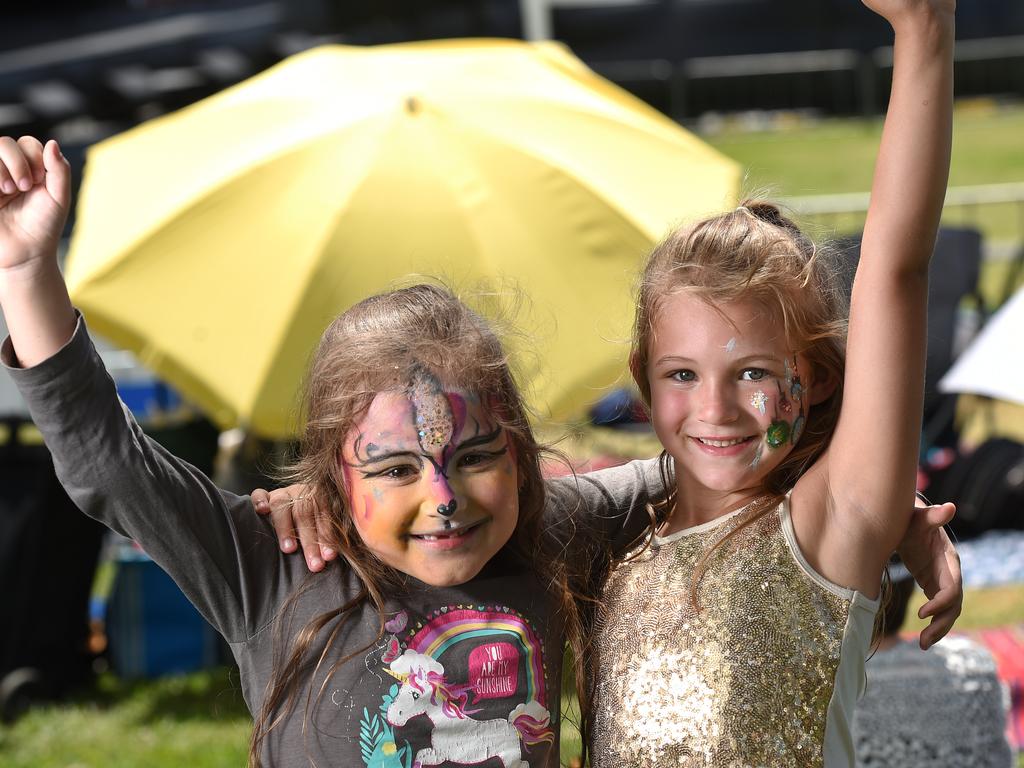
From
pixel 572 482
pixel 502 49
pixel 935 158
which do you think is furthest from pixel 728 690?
pixel 502 49

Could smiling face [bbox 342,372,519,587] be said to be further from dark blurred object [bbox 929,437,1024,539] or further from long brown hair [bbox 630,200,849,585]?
dark blurred object [bbox 929,437,1024,539]

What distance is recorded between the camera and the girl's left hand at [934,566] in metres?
1.94

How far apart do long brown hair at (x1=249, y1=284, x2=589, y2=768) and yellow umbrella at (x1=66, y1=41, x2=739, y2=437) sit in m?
1.70

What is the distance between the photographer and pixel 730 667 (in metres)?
1.85

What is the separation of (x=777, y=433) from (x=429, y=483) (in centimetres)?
50

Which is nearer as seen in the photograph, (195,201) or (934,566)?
(934,566)

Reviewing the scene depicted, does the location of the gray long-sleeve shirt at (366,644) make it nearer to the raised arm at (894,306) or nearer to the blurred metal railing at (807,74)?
the raised arm at (894,306)

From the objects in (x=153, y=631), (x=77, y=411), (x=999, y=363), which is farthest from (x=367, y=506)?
(x=153, y=631)

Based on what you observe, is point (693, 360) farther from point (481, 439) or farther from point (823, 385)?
point (481, 439)

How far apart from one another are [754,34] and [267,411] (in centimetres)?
1448

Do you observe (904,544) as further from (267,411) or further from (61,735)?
(61,735)

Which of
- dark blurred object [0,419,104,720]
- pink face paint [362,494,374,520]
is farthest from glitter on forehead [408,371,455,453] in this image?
dark blurred object [0,419,104,720]

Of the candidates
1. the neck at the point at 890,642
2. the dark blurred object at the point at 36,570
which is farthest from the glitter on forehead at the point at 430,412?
the dark blurred object at the point at 36,570

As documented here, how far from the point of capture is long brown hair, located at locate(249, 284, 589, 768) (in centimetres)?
184
